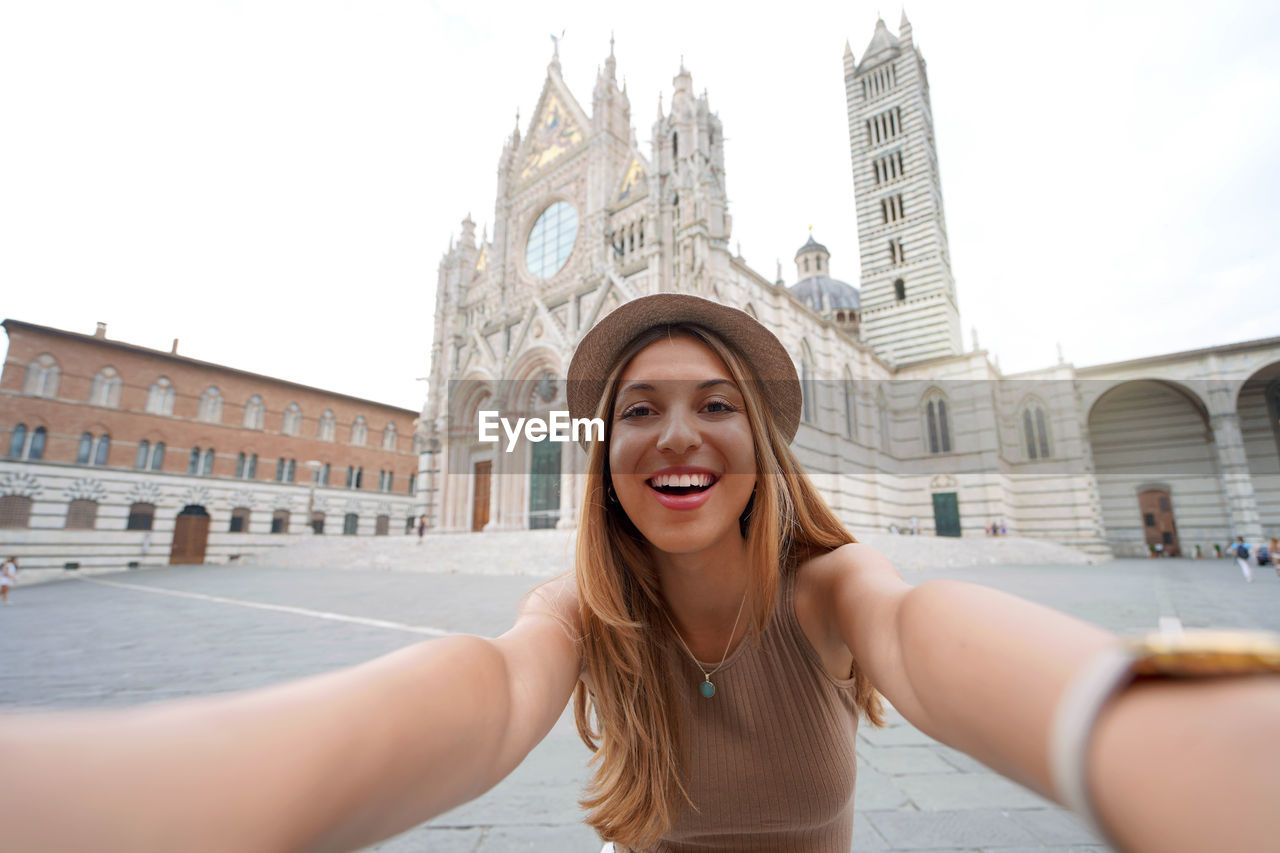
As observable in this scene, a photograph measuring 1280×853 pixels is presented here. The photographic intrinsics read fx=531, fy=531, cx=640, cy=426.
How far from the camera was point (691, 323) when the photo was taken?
4.60 ft

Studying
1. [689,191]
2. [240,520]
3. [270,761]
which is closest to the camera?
[270,761]

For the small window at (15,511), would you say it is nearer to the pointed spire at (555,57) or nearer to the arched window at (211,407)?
the arched window at (211,407)

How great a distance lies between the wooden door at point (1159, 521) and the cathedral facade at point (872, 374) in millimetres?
70

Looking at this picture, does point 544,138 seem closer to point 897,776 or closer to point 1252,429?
point 897,776

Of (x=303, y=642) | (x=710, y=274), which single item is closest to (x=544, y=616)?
(x=303, y=642)

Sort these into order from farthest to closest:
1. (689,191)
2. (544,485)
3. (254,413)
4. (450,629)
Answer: (254,413), (544,485), (689,191), (450,629)

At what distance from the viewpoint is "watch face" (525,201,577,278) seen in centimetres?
2034

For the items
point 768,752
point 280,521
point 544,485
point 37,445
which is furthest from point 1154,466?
point 37,445

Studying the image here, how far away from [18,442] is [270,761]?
94.4ft

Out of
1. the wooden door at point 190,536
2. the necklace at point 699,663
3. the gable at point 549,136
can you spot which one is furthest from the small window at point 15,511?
the necklace at point 699,663

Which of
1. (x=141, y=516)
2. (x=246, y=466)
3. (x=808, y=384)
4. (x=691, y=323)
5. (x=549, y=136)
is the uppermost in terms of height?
(x=549, y=136)

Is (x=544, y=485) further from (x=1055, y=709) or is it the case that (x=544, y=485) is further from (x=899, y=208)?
(x=899, y=208)

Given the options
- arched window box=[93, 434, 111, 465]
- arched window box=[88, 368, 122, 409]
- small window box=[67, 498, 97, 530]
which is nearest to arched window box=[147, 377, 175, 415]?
arched window box=[88, 368, 122, 409]

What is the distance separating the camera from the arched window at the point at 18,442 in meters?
18.9
